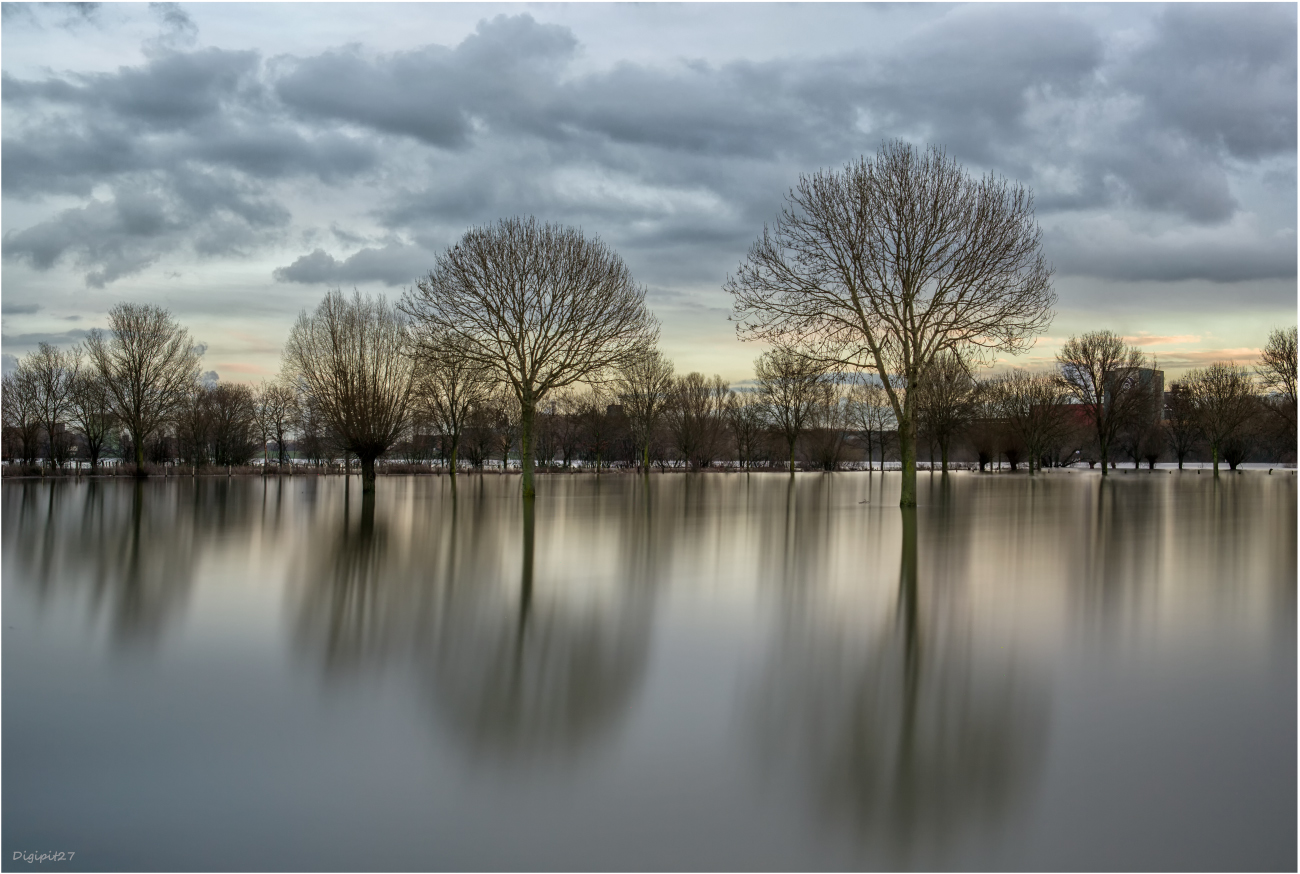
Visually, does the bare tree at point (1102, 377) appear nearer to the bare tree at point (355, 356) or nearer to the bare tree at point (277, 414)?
the bare tree at point (355, 356)

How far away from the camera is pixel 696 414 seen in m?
83.9

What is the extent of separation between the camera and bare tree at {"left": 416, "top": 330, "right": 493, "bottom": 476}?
108 feet

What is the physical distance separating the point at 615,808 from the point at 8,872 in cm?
268

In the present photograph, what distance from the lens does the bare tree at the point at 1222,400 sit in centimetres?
6568

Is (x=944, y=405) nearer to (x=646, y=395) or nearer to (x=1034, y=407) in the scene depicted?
(x=1034, y=407)

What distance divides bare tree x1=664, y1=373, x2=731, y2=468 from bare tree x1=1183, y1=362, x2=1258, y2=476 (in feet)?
138

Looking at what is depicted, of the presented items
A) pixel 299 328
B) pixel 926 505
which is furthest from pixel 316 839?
pixel 299 328

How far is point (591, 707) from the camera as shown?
559cm

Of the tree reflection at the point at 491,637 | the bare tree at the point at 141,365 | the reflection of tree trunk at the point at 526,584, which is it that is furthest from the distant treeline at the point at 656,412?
the tree reflection at the point at 491,637

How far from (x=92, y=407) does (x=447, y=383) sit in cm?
2486

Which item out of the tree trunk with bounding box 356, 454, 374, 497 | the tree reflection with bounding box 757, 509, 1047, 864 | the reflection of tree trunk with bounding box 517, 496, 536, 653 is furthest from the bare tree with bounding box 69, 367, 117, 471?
the tree reflection with bounding box 757, 509, 1047, 864

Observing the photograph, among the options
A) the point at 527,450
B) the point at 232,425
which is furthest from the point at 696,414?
the point at 527,450

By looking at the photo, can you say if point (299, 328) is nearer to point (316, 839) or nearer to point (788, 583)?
point (788, 583)

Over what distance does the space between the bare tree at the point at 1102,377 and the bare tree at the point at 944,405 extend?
293 inches
